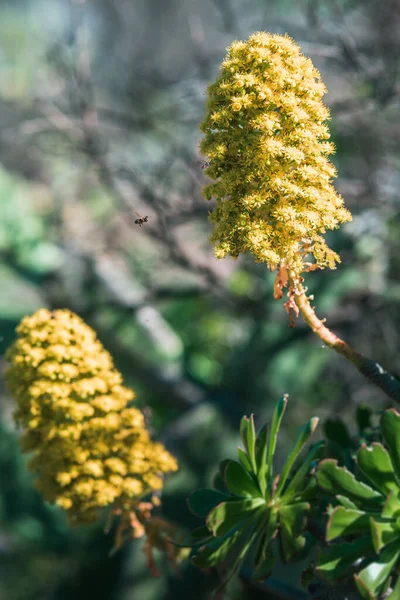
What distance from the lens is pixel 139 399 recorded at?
13.1ft

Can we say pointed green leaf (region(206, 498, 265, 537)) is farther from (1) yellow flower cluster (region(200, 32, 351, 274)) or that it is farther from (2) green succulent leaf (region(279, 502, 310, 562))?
(1) yellow flower cluster (region(200, 32, 351, 274))

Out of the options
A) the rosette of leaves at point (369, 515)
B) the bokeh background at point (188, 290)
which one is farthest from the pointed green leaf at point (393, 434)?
the bokeh background at point (188, 290)

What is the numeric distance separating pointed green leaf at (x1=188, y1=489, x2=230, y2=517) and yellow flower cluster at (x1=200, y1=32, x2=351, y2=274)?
0.80m

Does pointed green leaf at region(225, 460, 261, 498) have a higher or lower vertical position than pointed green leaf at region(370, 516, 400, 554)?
higher

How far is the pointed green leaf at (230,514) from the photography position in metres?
1.62

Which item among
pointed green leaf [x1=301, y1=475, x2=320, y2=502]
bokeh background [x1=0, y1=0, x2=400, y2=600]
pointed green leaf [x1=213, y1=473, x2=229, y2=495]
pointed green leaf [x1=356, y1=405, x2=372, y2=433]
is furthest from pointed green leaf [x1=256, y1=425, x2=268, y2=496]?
bokeh background [x1=0, y1=0, x2=400, y2=600]

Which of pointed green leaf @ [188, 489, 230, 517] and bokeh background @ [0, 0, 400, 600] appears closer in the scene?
pointed green leaf @ [188, 489, 230, 517]

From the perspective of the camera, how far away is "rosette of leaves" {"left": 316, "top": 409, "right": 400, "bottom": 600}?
4.81 feet

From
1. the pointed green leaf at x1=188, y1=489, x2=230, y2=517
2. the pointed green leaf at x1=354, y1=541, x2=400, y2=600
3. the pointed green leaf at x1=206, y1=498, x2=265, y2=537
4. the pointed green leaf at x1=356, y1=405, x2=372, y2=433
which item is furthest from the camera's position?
the pointed green leaf at x1=356, y1=405, x2=372, y2=433

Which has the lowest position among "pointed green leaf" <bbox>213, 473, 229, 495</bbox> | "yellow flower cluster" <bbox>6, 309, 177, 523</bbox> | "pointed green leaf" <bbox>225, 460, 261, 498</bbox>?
"pointed green leaf" <bbox>225, 460, 261, 498</bbox>

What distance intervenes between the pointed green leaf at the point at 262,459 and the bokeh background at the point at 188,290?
3.19 feet

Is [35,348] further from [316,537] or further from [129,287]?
[129,287]

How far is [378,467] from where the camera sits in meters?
1.55

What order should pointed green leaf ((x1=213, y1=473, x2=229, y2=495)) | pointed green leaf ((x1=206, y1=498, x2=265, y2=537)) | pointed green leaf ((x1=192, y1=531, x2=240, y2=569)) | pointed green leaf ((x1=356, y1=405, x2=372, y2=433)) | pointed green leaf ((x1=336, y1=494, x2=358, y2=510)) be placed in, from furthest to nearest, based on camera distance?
pointed green leaf ((x1=356, y1=405, x2=372, y2=433)) < pointed green leaf ((x1=213, y1=473, x2=229, y2=495)) < pointed green leaf ((x1=192, y1=531, x2=240, y2=569)) < pointed green leaf ((x1=206, y1=498, x2=265, y2=537)) < pointed green leaf ((x1=336, y1=494, x2=358, y2=510))
